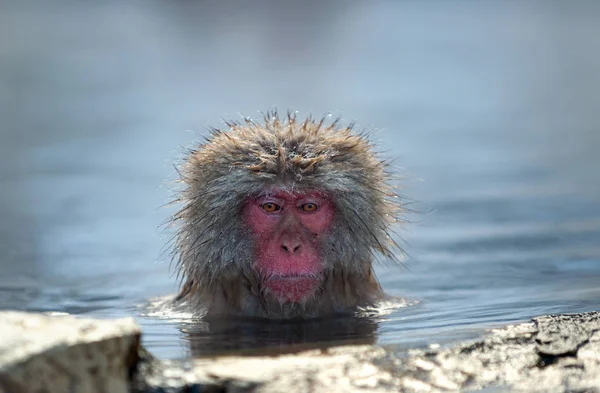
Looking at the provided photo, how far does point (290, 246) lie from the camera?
18.1ft

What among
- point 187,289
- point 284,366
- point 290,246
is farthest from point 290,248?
point 284,366

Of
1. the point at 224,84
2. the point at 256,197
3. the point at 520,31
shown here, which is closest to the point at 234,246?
the point at 256,197

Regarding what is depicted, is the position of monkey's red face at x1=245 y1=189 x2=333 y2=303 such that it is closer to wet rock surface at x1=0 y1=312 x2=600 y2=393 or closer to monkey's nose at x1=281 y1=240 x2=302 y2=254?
monkey's nose at x1=281 y1=240 x2=302 y2=254

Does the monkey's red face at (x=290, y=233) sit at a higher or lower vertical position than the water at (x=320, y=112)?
lower

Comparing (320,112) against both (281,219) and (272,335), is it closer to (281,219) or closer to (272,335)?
(281,219)

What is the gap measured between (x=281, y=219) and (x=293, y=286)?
1.11ft

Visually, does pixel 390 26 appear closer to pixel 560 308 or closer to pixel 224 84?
pixel 224 84

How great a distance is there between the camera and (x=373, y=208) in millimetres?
5840

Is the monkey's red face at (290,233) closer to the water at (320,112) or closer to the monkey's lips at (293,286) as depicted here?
the monkey's lips at (293,286)

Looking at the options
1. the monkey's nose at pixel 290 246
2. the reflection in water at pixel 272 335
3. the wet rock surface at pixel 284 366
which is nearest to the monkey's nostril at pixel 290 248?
the monkey's nose at pixel 290 246

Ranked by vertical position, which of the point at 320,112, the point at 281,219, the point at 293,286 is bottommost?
the point at 293,286

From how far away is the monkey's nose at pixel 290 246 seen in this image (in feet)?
18.1

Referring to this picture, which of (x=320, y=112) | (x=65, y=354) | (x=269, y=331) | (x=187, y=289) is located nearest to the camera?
(x=65, y=354)

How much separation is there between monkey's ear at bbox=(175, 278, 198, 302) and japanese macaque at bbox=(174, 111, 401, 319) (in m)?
0.14
